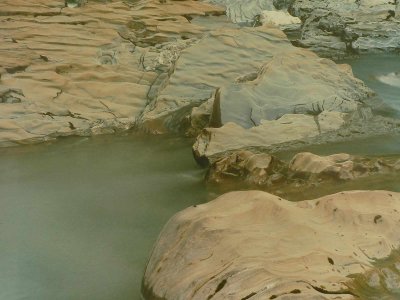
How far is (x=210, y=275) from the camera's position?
260cm

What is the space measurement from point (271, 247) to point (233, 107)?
2.64m

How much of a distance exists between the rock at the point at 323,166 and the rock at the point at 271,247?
86cm

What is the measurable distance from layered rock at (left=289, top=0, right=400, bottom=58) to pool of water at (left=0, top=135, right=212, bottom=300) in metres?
3.57

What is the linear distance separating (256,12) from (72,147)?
16.6 ft

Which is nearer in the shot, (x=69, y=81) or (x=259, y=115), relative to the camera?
(x=259, y=115)

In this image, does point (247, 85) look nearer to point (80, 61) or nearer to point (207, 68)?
point (207, 68)

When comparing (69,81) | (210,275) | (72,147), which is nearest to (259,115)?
(72,147)

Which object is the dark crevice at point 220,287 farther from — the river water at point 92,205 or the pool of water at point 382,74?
the pool of water at point 382,74

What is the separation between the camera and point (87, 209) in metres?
4.09

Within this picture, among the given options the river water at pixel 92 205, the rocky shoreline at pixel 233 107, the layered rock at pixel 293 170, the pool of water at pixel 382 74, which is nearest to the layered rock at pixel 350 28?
the rocky shoreline at pixel 233 107

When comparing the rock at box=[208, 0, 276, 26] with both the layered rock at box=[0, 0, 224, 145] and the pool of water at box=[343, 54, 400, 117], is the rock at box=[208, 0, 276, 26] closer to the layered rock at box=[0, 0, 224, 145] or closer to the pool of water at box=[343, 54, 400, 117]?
the layered rock at box=[0, 0, 224, 145]

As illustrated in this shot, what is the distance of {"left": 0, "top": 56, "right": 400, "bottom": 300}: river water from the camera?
3.20 metres

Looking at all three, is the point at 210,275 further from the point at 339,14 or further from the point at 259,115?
the point at 339,14

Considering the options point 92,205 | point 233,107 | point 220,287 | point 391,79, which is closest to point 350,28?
point 391,79
